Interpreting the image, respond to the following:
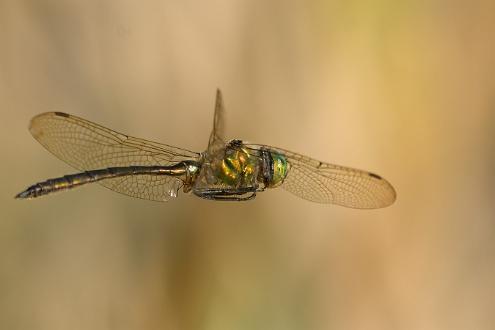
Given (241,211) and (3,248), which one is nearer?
(3,248)

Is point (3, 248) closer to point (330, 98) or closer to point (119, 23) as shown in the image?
point (119, 23)

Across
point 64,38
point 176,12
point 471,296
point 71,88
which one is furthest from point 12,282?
point 471,296

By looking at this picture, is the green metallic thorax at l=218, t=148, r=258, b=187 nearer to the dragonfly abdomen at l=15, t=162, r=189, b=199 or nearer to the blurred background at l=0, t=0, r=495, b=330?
the dragonfly abdomen at l=15, t=162, r=189, b=199

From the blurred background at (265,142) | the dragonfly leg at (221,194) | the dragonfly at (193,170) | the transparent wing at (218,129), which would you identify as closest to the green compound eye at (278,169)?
the dragonfly at (193,170)

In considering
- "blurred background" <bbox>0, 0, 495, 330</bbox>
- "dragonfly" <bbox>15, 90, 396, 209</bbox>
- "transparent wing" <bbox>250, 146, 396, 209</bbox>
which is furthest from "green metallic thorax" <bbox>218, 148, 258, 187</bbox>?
"blurred background" <bbox>0, 0, 495, 330</bbox>

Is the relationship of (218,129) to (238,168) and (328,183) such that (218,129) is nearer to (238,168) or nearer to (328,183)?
(238,168)

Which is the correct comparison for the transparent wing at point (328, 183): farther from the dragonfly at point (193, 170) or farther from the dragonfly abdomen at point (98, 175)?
the dragonfly abdomen at point (98, 175)
